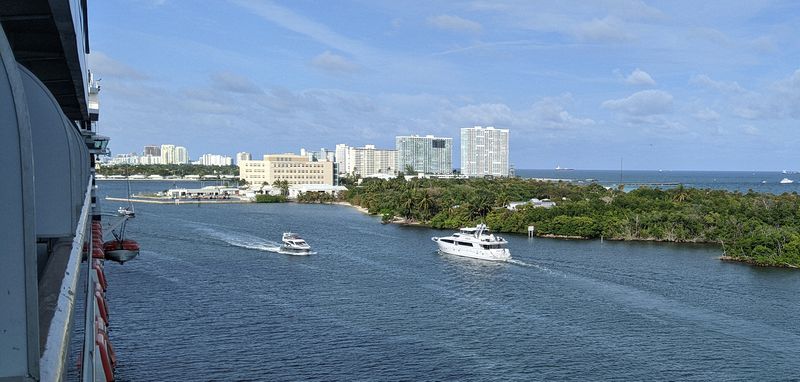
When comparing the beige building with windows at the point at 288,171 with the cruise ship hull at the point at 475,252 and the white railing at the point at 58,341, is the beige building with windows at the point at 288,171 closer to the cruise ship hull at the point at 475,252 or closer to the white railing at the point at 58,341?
the cruise ship hull at the point at 475,252

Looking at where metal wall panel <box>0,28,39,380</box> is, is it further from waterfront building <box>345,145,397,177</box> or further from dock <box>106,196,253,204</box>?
waterfront building <box>345,145,397,177</box>

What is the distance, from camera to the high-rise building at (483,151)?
146750mm

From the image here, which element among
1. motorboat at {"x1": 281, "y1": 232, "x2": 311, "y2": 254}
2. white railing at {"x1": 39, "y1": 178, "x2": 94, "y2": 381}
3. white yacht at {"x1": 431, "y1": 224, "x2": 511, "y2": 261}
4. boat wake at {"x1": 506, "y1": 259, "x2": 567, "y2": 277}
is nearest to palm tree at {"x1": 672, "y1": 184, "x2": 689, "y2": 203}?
white yacht at {"x1": 431, "y1": 224, "x2": 511, "y2": 261}

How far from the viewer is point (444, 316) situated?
20312 mm

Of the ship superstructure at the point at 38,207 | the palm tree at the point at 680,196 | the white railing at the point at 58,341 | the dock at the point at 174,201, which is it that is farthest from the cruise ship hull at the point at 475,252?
the dock at the point at 174,201

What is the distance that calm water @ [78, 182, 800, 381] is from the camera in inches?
610

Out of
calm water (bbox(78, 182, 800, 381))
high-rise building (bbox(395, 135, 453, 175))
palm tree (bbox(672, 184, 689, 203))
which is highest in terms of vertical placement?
high-rise building (bbox(395, 135, 453, 175))

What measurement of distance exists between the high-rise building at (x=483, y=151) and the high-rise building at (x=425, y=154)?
5.14 m

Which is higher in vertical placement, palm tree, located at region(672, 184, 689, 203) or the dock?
palm tree, located at region(672, 184, 689, 203)

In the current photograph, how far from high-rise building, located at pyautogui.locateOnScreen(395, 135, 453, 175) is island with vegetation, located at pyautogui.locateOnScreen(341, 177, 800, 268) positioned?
9002 cm

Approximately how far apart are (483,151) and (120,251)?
414 ft

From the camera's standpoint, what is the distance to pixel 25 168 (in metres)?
2.49

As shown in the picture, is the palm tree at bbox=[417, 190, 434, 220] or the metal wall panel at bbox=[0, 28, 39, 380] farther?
the palm tree at bbox=[417, 190, 434, 220]

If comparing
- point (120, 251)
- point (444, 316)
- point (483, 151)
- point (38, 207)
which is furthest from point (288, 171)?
point (38, 207)
